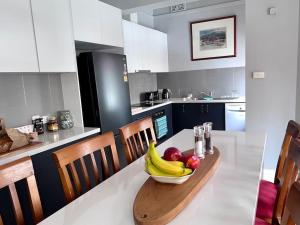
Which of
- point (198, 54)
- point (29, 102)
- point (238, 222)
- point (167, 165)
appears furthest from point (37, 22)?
point (198, 54)

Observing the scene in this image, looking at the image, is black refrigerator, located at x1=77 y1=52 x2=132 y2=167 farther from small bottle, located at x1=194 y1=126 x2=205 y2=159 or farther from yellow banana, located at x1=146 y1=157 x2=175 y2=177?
yellow banana, located at x1=146 y1=157 x2=175 y2=177

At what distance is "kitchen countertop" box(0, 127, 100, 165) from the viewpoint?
5.44 feet

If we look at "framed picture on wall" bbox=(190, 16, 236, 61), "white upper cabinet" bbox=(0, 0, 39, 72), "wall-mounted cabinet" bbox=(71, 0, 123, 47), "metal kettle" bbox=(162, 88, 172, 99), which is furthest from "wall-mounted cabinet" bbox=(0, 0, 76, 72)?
"framed picture on wall" bbox=(190, 16, 236, 61)

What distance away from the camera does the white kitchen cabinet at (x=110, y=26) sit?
2.69m

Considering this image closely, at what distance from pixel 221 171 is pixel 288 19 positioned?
217cm

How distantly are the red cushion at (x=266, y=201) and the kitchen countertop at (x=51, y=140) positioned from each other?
1.52 metres

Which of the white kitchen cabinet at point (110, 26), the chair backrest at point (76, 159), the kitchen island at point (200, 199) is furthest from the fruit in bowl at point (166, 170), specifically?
the white kitchen cabinet at point (110, 26)

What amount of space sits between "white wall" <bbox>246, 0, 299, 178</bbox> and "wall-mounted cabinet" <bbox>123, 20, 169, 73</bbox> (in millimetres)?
1556

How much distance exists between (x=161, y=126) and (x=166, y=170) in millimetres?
2791

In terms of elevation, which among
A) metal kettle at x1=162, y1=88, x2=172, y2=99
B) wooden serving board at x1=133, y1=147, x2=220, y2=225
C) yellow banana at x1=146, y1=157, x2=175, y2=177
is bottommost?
wooden serving board at x1=133, y1=147, x2=220, y2=225

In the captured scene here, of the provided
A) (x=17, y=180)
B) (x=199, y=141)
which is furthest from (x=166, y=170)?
(x=17, y=180)

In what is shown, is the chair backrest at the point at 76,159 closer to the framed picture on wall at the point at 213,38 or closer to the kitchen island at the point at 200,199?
the kitchen island at the point at 200,199

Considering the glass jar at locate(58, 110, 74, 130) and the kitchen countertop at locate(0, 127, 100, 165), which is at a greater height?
the glass jar at locate(58, 110, 74, 130)

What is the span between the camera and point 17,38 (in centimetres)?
183
